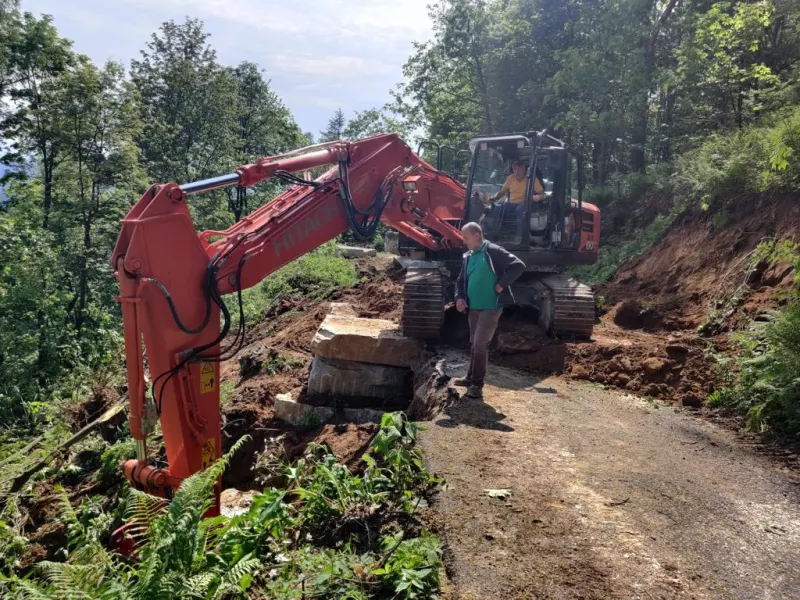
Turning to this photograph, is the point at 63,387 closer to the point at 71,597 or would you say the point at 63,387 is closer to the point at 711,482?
the point at 71,597

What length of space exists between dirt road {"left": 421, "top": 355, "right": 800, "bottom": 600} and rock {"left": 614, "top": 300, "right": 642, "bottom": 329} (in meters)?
4.44

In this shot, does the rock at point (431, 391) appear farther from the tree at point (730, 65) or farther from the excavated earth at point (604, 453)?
the tree at point (730, 65)

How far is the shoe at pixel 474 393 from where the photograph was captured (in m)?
6.12

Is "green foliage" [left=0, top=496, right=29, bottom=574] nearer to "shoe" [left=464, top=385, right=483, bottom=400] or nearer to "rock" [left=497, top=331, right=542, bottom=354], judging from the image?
"shoe" [left=464, top=385, right=483, bottom=400]

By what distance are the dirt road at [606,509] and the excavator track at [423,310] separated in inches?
82.2

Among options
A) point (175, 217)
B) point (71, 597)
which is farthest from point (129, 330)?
point (71, 597)

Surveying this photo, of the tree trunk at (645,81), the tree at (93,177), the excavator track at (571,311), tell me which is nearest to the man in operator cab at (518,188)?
the excavator track at (571,311)

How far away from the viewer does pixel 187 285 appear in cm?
483

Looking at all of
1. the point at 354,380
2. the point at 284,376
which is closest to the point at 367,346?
the point at 354,380

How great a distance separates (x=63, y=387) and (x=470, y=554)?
13.8 meters

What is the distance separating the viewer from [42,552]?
549 cm

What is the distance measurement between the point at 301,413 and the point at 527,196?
4.41m

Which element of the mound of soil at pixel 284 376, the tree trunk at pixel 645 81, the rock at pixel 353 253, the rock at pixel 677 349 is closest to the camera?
the mound of soil at pixel 284 376

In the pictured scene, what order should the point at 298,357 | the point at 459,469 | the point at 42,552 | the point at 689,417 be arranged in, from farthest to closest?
the point at 298,357
the point at 689,417
the point at 42,552
the point at 459,469
